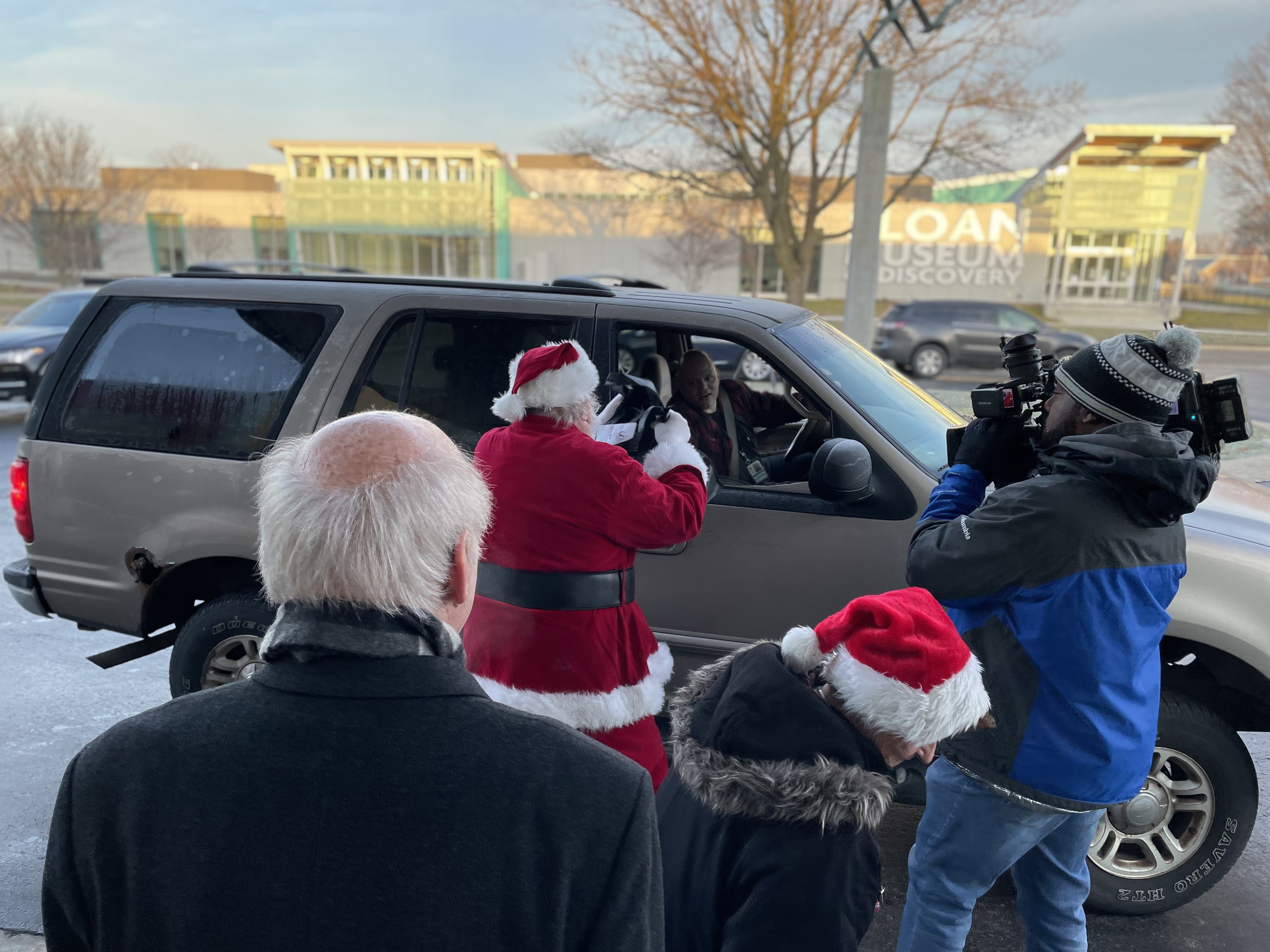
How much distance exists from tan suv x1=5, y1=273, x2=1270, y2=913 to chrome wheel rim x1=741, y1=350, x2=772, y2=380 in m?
4.03

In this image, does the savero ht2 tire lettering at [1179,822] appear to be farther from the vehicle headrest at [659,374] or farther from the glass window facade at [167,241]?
the glass window facade at [167,241]

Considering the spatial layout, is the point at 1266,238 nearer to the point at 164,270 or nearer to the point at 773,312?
the point at 773,312

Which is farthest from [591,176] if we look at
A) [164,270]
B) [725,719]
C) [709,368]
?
[725,719]

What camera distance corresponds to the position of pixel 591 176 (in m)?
42.0

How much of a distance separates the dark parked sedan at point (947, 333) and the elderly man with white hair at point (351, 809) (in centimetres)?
1954

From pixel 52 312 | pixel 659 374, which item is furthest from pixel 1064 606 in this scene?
pixel 52 312

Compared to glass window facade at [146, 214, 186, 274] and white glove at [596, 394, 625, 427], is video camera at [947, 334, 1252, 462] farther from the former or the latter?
glass window facade at [146, 214, 186, 274]

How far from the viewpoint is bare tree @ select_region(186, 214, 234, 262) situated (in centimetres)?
4459

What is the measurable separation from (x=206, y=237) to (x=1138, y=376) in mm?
50306

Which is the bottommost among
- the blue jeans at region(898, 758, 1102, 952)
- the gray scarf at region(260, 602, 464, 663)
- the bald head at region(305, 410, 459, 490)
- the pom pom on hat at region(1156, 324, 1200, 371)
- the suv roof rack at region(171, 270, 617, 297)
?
the blue jeans at region(898, 758, 1102, 952)

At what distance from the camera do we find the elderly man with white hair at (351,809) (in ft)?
3.25

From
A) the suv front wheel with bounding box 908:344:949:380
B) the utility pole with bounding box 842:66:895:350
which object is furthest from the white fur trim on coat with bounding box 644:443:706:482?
the suv front wheel with bounding box 908:344:949:380

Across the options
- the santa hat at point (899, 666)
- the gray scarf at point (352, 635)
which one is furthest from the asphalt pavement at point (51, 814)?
the gray scarf at point (352, 635)

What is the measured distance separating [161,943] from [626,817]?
57cm
